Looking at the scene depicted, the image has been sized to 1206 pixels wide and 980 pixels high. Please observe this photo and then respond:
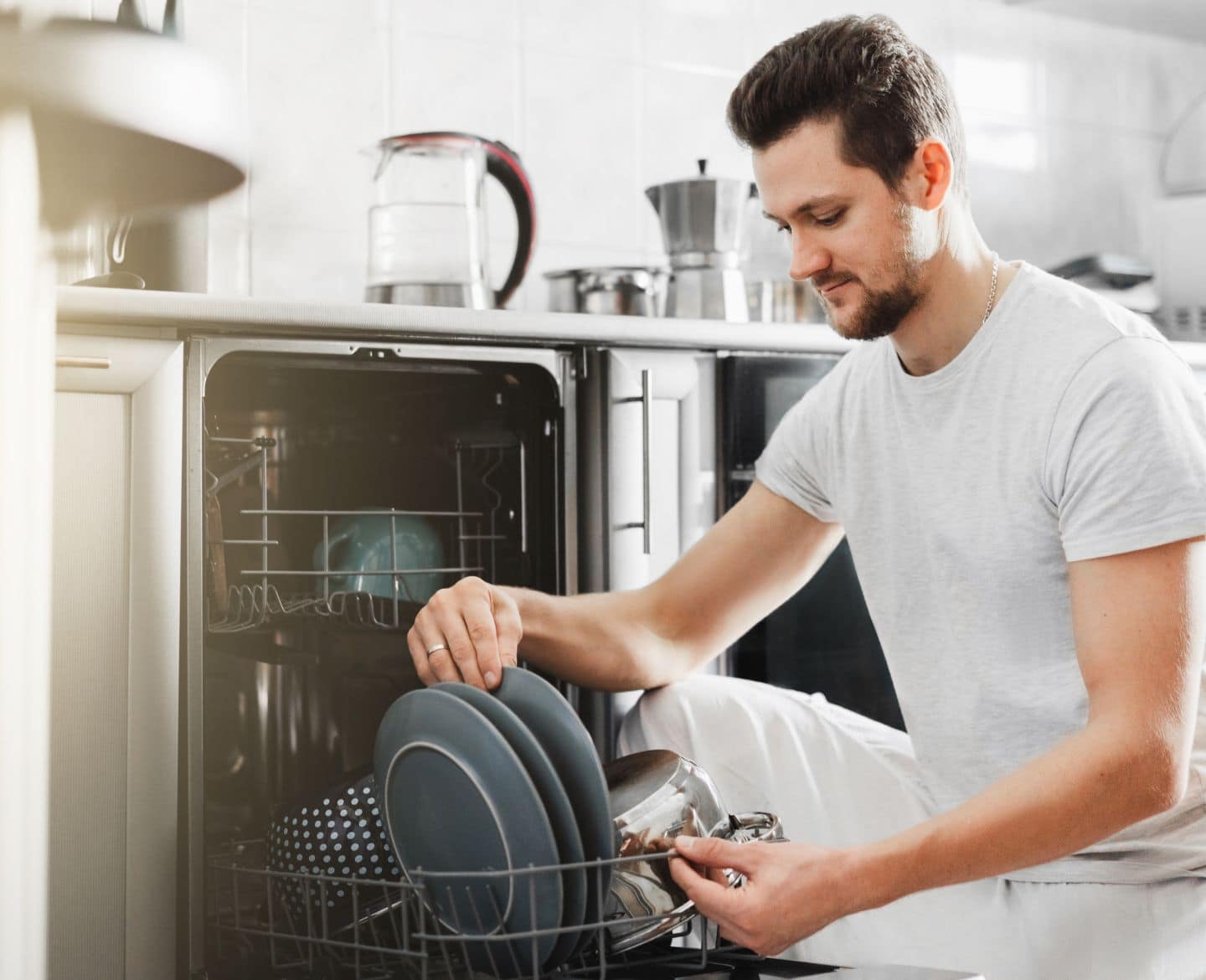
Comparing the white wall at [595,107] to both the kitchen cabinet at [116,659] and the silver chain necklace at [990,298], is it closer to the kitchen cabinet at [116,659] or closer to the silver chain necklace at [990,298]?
the kitchen cabinet at [116,659]

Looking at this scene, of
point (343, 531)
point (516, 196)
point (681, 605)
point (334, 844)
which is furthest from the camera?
point (516, 196)

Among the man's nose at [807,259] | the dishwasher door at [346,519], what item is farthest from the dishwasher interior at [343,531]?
the man's nose at [807,259]

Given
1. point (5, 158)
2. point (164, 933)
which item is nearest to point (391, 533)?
point (164, 933)

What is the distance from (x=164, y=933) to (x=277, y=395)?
1.87 feet

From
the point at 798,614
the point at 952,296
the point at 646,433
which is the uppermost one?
the point at 952,296

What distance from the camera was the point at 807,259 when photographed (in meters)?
1.14

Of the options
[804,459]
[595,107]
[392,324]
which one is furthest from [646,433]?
[595,107]

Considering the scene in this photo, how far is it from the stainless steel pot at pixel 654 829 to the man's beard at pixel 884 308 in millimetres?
421

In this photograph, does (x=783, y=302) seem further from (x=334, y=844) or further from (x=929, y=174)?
(x=334, y=844)

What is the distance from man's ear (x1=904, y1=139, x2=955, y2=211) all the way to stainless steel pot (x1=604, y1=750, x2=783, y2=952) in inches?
20.7

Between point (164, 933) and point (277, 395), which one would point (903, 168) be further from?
point (164, 933)

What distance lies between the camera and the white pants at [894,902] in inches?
39.8

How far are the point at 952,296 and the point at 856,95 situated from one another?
0.20 metres

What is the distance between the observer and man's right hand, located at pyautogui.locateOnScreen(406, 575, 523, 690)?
3.22 ft
